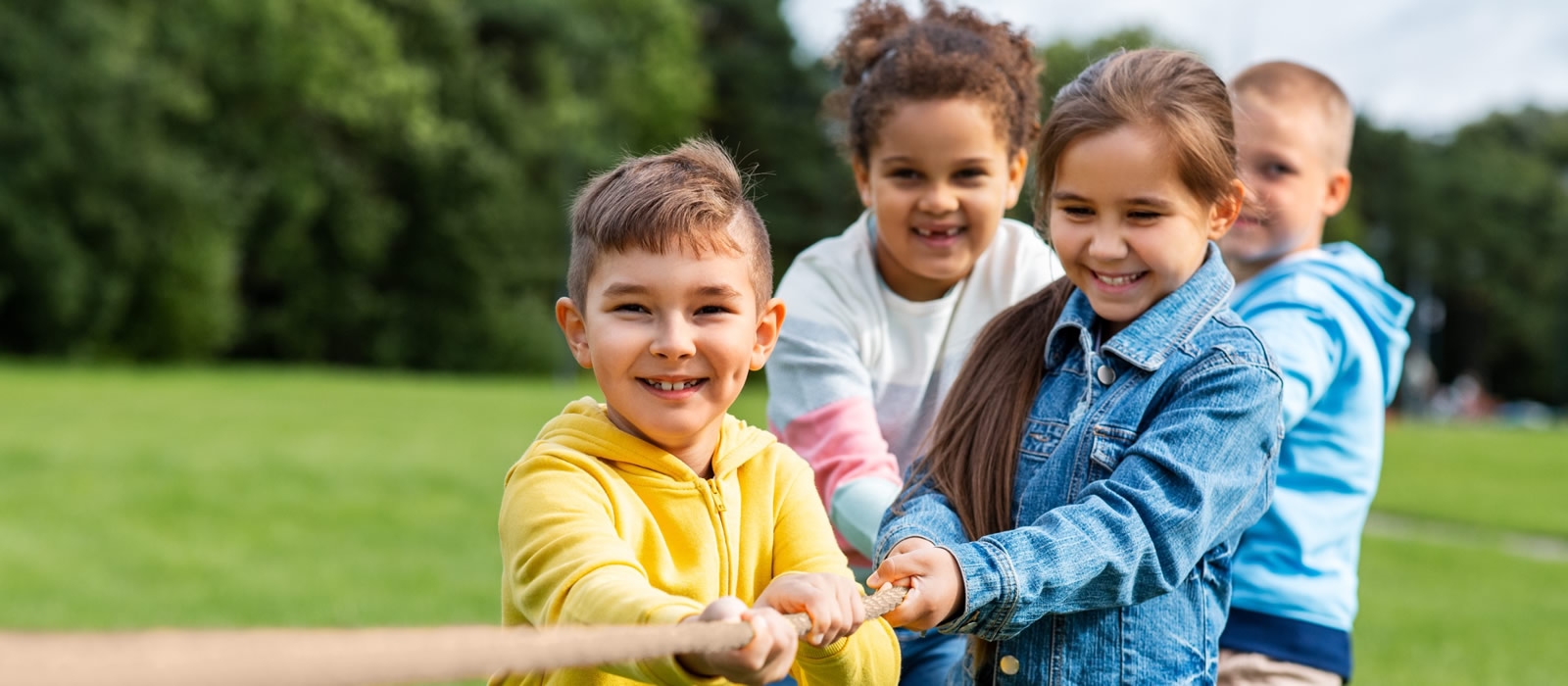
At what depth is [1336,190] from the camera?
12.2 ft

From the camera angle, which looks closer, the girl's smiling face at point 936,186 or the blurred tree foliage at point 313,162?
the girl's smiling face at point 936,186

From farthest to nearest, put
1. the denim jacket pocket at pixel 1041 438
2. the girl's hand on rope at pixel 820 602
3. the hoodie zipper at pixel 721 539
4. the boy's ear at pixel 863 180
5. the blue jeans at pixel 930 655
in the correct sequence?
the boy's ear at pixel 863 180, the blue jeans at pixel 930 655, the denim jacket pocket at pixel 1041 438, the hoodie zipper at pixel 721 539, the girl's hand on rope at pixel 820 602

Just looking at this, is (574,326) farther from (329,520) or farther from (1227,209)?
(329,520)

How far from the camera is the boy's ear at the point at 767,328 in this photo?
2.32 meters

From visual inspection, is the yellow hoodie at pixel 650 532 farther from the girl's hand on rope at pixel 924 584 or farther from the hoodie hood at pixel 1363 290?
the hoodie hood at pixel 1363 290

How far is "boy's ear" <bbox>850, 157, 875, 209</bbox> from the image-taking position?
336 centimetres

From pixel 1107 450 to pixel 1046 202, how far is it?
0.52 metres

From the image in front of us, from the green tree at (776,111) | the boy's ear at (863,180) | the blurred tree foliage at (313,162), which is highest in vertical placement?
the green tree at (776,111)

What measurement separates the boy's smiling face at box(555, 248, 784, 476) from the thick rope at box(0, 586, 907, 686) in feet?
2.00

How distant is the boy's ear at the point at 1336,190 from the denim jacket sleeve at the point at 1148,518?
1461 millimetres

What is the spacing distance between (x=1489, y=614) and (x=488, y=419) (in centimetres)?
1478

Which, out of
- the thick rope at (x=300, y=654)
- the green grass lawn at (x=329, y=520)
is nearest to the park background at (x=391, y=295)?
the green grass lawn at (x=329, y=520)

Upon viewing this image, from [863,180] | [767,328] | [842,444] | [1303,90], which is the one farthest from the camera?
[1303,90]

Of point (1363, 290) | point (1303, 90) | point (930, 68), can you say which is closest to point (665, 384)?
point (930, 68)
